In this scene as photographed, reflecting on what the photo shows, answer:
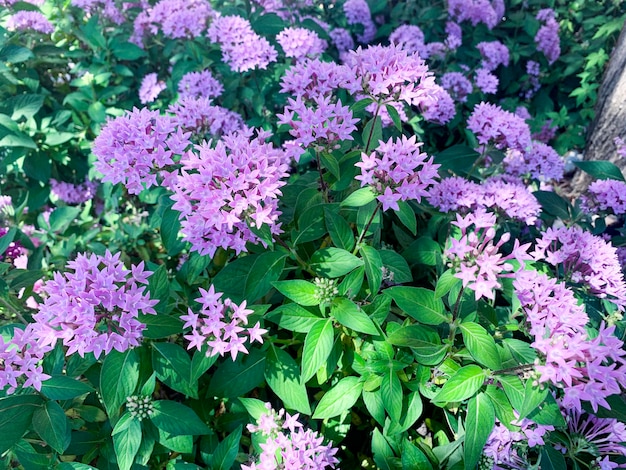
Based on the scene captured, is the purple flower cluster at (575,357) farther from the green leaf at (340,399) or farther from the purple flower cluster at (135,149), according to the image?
the purple flower cluster at (135,149)

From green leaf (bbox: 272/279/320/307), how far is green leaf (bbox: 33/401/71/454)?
31.9 inches

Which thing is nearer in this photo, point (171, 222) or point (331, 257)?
point (331, 257)

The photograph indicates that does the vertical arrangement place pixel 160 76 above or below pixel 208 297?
below

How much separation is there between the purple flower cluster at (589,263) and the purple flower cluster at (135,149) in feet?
4.91

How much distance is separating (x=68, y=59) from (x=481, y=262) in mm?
3581

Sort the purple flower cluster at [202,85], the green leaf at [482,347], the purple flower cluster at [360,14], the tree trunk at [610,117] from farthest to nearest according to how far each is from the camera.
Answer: the purple flower cluster at [360,14], the tree trunk at [610,117], the purple flower cluster at [202,85], the green leaf at [482,347]

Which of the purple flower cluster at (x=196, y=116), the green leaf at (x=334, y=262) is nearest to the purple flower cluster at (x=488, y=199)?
the green leaf at (x=334, y=262)

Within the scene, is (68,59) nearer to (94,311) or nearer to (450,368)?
(94,311)

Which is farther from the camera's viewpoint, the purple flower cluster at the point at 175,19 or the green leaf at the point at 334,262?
the purple flower cluster at the point at 175,19

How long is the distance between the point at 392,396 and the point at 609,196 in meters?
1.61

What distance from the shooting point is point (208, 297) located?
1495 mm

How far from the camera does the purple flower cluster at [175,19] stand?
3.05 m

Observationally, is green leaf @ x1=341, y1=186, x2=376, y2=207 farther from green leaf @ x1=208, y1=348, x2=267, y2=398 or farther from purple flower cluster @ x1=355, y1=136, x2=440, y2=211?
green leaf @ x1=208, y1=348, x2=267, y2=398

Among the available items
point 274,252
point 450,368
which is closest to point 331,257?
point 274,252
